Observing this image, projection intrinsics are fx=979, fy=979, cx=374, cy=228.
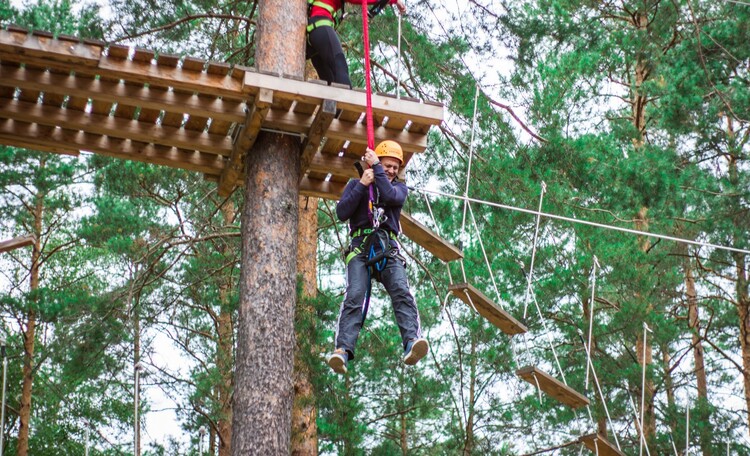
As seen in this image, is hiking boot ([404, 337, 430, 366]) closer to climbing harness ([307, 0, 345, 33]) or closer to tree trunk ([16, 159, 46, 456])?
climbing harness ([307, 0, 345, 33])

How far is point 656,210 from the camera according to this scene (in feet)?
35.3

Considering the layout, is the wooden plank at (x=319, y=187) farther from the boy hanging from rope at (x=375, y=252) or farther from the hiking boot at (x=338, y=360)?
the hiking boot at (x=338, y=360)

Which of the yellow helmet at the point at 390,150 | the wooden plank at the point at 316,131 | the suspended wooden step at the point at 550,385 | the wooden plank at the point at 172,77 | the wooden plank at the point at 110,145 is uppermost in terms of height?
the wooden plank at the point at 110,145

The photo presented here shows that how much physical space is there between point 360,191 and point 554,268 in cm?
755

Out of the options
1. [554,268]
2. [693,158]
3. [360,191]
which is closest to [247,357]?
[360,191]

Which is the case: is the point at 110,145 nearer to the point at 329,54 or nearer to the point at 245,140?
the point at 245,140

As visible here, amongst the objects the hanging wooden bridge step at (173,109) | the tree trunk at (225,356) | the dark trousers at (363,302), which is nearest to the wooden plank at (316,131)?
the hanging wooden bridge step at (173,109)

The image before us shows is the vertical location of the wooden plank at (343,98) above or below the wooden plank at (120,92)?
below

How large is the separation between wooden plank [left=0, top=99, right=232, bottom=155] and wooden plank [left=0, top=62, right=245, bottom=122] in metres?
0.27

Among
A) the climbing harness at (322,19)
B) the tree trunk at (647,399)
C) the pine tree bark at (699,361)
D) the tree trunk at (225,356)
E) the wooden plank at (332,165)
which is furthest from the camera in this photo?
the pine tree bark at (699,361)

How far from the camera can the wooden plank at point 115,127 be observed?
5.42 meters

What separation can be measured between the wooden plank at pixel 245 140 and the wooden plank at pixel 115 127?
0.09 meters

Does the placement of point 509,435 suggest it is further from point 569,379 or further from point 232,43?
point 232,43

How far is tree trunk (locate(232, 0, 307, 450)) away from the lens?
495 cm
